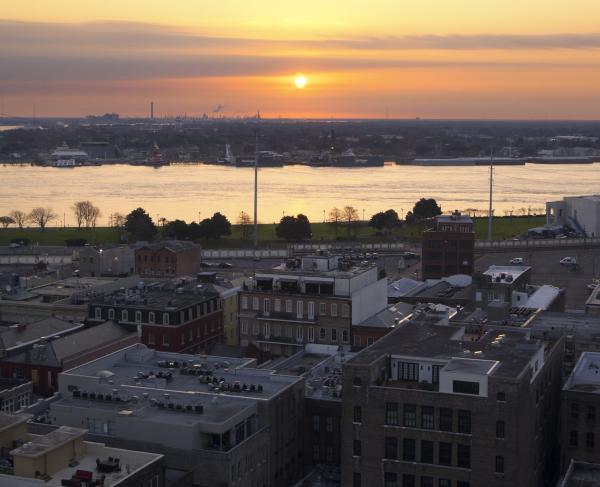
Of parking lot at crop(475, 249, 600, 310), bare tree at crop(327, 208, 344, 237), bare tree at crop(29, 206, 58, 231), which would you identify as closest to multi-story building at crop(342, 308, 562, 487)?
parking lot at crop(475, 249, 600, 310)

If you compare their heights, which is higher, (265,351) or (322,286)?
(322,286)

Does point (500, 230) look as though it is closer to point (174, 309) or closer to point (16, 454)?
point (174, 309)

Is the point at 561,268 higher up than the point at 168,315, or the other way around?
the point at 168,315

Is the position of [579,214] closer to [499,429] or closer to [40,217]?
[40,217]

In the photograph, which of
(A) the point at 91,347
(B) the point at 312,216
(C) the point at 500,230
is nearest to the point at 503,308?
(A) the point at 91,347

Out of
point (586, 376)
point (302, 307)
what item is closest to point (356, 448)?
point (586, 376)

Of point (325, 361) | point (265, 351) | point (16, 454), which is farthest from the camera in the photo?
point (265, 351)
